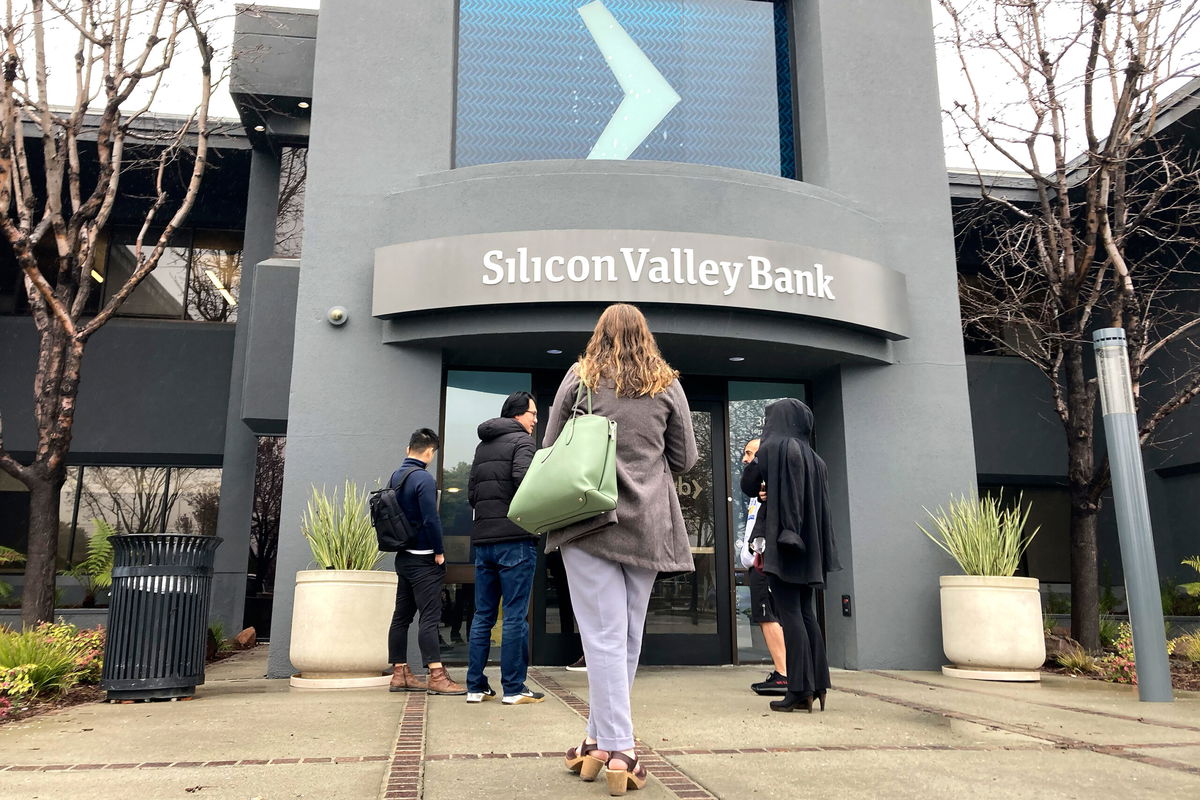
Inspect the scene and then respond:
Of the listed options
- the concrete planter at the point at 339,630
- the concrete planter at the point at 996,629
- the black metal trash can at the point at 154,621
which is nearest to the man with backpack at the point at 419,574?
the concrete planter at the point at 339,630

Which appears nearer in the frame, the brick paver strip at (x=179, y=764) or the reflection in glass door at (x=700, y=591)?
the brick paver strip at (x=179, y=764)

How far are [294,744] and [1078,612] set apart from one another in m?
7.97

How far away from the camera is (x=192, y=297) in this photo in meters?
12.4

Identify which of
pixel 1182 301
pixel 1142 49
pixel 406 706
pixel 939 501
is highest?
pixel 1142 49

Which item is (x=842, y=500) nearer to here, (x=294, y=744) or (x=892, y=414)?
(x=892, y=414)

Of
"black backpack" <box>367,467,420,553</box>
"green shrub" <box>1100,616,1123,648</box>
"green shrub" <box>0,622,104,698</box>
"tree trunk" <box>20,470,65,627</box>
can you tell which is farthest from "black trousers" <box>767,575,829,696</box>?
"tree trunk" <box>20,470,65,627</box>

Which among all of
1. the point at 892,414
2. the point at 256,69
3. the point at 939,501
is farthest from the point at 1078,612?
the point at 256,69

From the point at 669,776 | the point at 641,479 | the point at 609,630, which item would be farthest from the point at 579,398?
the point at 669,776

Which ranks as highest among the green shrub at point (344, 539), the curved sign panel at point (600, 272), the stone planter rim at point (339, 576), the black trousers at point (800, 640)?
the curved sign panel at point (600, 272)

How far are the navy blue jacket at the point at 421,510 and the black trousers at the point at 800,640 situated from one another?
7.60 feet

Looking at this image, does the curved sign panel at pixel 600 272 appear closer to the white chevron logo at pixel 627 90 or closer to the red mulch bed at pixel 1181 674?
the white chevron logo at pixel 627 90

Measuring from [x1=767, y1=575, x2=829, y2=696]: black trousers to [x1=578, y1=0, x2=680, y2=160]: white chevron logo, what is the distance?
5032 mm

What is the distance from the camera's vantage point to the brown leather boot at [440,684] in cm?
575

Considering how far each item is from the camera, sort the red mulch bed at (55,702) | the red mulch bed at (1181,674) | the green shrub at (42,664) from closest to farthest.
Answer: the red mulch bed at (55,702)
the green shrub at (42,664)
the red mulch bed at (1181,674)
